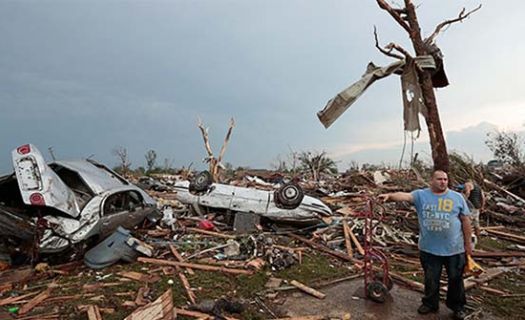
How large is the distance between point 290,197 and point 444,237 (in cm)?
513

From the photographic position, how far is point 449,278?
4.41 metres

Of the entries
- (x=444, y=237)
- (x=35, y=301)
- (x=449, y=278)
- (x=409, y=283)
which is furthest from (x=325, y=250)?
(x=35, y=301)

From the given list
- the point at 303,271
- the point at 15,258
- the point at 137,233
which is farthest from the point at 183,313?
the point at 137,233

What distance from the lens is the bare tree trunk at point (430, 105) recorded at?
21.8 ft

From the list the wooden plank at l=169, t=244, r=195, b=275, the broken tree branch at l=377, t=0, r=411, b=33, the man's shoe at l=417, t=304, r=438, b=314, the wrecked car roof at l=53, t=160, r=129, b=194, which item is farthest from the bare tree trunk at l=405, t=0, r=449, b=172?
the wrecked car roof at l=53, t=160, r=129, b=194

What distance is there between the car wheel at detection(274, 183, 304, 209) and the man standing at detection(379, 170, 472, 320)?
4776 mm

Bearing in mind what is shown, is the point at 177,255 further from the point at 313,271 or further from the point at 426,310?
the point at 426,310

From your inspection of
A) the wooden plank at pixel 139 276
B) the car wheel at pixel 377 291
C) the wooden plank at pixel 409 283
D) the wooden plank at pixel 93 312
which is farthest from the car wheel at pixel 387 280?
the wooden plank at pixel 93 312

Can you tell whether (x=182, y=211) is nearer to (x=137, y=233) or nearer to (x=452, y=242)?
(x=137, y=233)

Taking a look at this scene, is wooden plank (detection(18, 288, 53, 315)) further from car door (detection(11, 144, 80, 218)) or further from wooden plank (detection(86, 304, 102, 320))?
car door (detection(11, 144, 80, 218))

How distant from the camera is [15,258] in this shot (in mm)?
6531

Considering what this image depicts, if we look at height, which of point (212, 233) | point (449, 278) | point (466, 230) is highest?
point (466, 230)

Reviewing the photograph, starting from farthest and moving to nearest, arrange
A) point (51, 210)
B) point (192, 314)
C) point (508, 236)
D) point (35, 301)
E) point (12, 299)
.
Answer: point (508, 236) → point (51, 210) → point (12, 299) → point (35, 301) → point (192, 314)

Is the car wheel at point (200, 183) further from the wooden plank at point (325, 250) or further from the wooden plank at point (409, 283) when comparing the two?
the wooden plank at point (409, 283)
